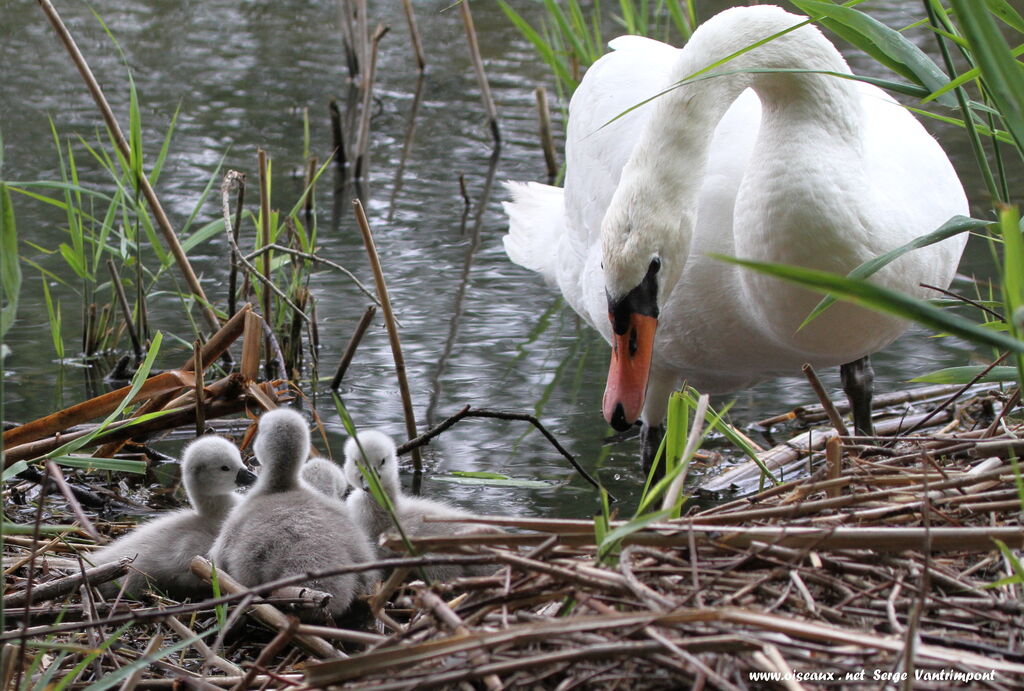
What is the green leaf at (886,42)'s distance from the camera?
2.38m

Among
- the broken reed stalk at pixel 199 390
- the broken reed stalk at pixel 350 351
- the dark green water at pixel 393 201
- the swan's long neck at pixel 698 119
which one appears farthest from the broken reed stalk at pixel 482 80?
the swan's long neck at pixel 698 119

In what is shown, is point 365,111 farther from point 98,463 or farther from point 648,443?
point 98,463

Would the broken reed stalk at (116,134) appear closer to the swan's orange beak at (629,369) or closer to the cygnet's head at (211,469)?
the cygnet's head at (211,469)

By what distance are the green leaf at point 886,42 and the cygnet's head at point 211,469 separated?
78.9 inches

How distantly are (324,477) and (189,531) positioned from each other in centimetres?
52

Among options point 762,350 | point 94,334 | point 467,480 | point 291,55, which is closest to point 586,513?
point 467,480

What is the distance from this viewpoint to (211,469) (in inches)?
137

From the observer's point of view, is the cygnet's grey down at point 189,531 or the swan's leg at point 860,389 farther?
the swan's leg at point 860,389

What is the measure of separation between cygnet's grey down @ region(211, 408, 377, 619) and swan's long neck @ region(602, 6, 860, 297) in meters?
0.95

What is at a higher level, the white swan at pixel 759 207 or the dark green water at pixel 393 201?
the white swan at pixel 759 207

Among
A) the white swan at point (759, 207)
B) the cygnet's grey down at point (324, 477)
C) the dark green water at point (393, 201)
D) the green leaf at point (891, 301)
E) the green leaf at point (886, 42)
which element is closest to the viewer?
the green leaf at point (891, 301)

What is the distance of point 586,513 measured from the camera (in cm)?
404

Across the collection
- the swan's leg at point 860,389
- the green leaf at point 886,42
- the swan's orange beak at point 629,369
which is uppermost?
the green leaf at point 886,42

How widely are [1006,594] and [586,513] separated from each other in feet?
6.36
